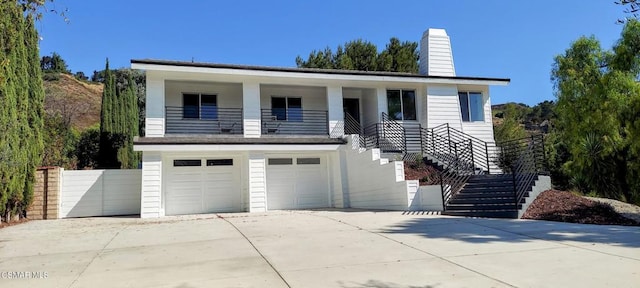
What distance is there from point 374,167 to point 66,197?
11.0 m

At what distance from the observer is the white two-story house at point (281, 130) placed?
14523 millimetres

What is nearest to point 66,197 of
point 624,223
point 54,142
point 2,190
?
point 2,190

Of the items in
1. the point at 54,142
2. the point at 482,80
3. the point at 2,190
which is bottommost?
the point at 2,190

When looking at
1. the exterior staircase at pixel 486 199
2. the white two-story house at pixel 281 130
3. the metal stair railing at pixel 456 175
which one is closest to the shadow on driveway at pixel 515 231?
the exterior staircase at pixel 486 199

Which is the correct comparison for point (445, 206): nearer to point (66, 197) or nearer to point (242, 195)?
point (242, 195)

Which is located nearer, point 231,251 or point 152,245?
point 231,251

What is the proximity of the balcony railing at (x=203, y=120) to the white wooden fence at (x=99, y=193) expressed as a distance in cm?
227

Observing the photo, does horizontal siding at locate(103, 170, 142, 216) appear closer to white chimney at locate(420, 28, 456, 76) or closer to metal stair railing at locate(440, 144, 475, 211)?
metal stair railing at locate(440, 144, 475, 211)

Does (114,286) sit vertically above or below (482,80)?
below

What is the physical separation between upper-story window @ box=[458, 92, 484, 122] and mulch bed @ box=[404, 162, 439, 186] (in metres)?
4.76

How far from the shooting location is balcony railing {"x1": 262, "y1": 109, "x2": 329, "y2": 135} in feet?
57.3

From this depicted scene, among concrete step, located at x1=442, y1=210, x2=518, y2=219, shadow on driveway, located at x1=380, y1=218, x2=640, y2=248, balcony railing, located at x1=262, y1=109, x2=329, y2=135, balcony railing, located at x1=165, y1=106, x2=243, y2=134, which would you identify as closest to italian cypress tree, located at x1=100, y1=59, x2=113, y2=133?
balcony railing, located at x1=165, y1=106, x2=243, y2=134

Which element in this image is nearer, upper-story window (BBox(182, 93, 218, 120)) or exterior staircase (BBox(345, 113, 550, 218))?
exterior staircase (BBox(345, 113, 550, 218))

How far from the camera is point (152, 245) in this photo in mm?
7496
